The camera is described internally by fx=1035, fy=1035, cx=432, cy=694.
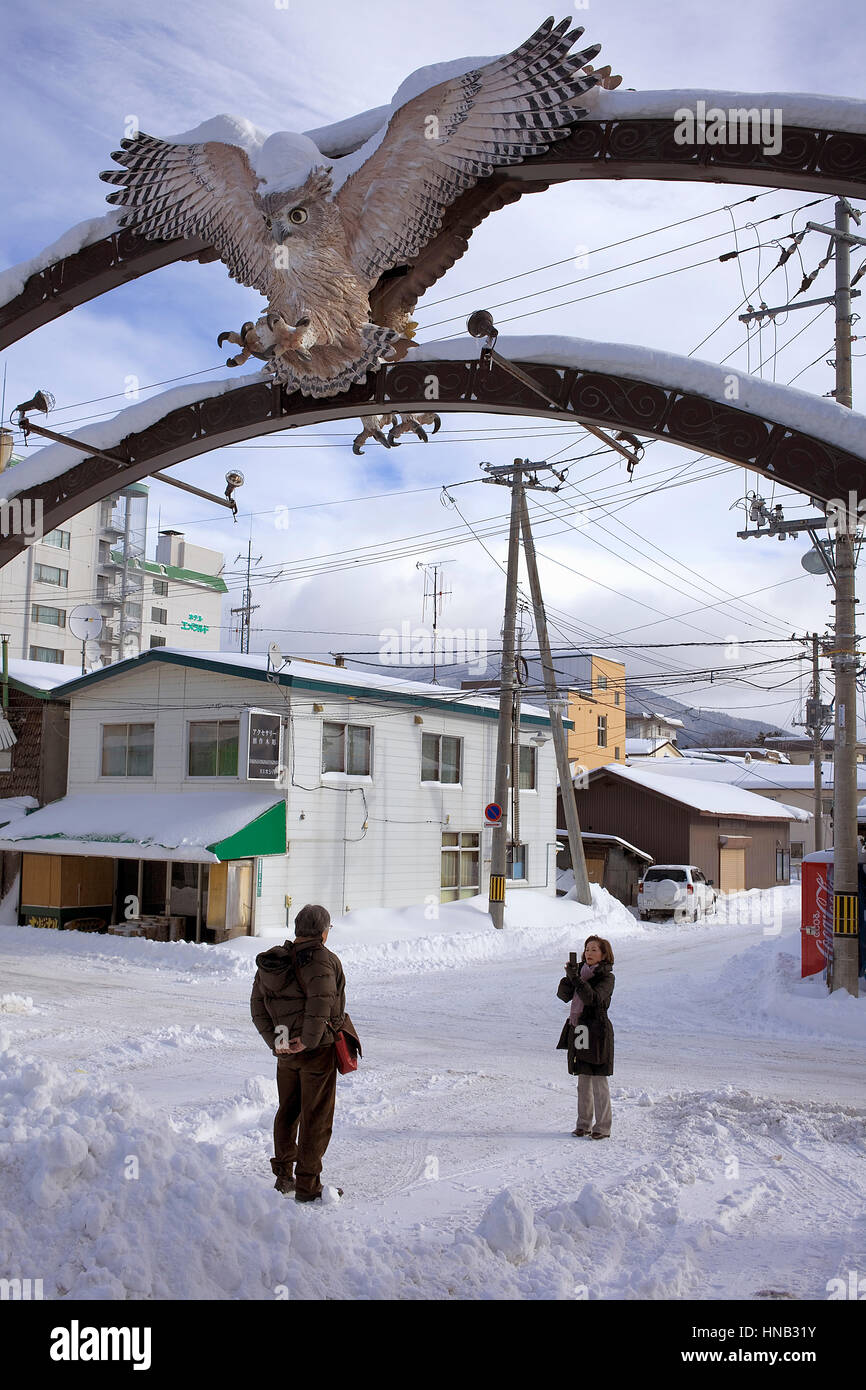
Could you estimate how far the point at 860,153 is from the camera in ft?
16.5

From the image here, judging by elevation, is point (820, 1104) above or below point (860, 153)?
below

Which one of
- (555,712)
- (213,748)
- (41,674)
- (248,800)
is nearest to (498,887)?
(555,712)

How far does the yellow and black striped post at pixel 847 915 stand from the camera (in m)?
15.0

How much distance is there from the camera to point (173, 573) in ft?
236

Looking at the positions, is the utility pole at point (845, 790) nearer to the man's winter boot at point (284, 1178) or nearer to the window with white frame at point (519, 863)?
the man's winter boot at point (284, 1178)

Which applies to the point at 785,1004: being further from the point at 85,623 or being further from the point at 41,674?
the point at 41,674

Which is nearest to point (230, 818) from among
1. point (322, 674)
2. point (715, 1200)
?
point (322, 674)

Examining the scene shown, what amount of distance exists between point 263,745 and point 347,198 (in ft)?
54.0

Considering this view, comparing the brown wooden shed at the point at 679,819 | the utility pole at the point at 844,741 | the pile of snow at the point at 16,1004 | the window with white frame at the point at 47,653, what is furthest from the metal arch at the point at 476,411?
the window with white frame at the point at 47,653

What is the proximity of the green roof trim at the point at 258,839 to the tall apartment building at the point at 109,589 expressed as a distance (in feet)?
120

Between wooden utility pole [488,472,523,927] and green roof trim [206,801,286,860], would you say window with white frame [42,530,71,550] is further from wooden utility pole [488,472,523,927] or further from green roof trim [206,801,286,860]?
green roof trim [206,801,286,860]

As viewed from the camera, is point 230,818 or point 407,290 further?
point 230,818
